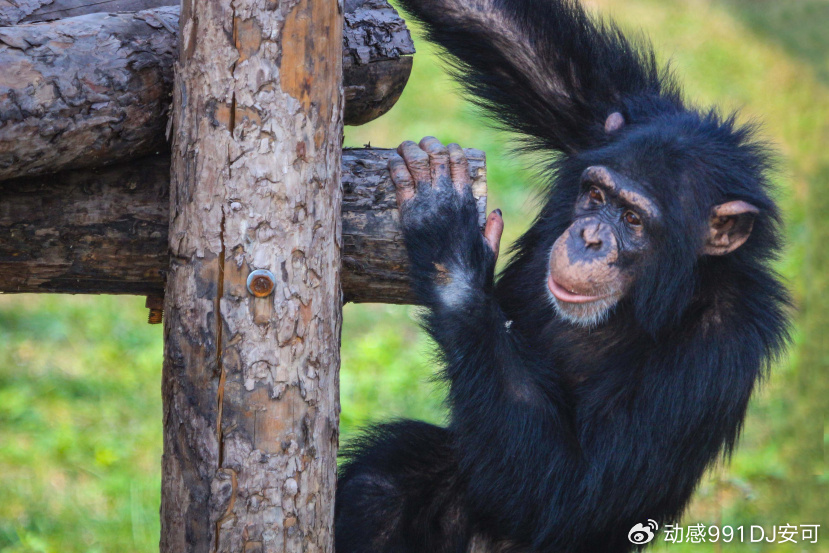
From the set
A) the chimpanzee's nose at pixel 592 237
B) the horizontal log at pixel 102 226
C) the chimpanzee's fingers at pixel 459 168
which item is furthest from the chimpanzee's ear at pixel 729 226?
the horizontal log at pixel 102 226

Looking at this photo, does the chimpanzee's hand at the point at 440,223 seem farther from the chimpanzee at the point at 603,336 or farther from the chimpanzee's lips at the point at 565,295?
the chimpanzee's lips at the point at 565,295

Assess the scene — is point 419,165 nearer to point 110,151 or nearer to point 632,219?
point 632,219

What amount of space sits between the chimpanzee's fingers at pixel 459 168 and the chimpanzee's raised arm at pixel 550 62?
25.4 inches

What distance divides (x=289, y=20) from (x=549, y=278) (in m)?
1.39

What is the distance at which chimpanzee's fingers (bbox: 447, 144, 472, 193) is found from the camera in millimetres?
3178

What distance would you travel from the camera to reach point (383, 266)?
322 centimetres

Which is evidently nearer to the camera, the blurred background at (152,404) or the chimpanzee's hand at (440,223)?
the chimpanzee's hand at (440,223)

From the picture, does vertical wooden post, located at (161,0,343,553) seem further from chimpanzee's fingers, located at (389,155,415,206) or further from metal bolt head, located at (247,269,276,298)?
chimpanzee's fingers, located at (389,155,415,206)

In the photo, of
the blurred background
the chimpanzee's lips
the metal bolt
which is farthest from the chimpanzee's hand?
the metal bolt

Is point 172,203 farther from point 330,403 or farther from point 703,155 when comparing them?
point 703,155

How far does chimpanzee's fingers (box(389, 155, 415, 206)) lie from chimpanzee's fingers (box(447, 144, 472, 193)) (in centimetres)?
17

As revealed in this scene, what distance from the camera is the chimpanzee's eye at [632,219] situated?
3.12 meters

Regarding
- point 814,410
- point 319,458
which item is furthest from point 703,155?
point 814,410

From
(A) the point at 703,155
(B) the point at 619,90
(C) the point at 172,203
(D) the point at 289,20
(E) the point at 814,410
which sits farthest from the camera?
(E) the point at 814,410
